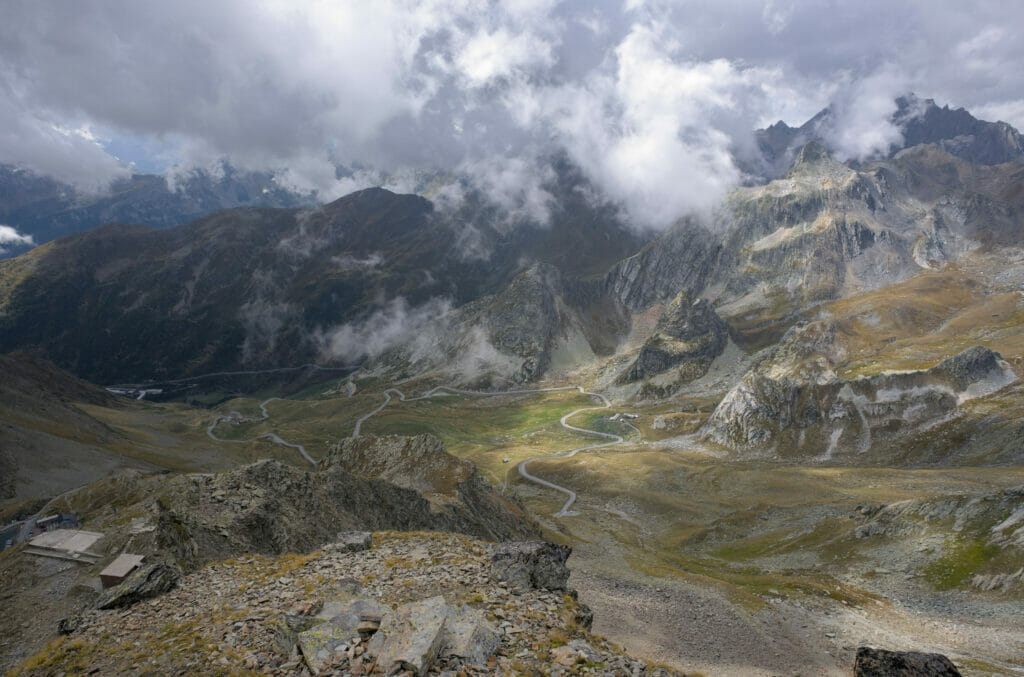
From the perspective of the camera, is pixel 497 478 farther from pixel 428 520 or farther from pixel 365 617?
pixel 365 617

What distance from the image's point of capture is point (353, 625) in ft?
57.2

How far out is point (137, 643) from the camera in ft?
61.6

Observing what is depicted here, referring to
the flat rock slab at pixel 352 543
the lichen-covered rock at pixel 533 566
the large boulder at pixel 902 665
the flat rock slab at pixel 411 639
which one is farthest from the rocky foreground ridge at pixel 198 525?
the large boulder at pixel 902 665

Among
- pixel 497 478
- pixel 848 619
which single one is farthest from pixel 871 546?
pixel 497 478

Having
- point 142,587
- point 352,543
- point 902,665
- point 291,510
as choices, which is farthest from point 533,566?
point 291,510

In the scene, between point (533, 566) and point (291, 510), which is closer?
point (533, 566)

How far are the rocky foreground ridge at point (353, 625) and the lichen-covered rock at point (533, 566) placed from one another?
0.16ft

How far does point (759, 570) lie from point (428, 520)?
44.1 metres

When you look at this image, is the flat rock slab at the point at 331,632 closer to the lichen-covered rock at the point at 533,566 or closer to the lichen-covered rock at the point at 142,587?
the lichen-covered rock at the point at 533,566

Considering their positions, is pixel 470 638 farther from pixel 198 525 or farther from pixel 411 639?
pixel 198 525

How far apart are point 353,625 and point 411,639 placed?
254cm

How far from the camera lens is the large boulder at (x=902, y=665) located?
1884cm

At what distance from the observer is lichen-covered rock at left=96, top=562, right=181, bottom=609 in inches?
846

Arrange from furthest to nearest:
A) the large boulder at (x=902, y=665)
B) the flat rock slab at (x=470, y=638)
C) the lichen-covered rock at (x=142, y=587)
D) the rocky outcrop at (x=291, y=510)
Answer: the rocky outcrop at (x=291, y=510) < the lichen-covered rock at (x=142, y=587) < the large boulder at (x=902, y=665) < the flat rock slab at (x=470, y=638)
